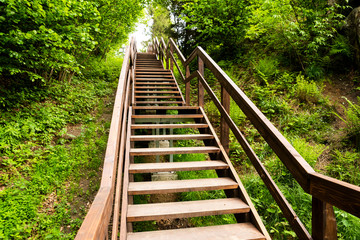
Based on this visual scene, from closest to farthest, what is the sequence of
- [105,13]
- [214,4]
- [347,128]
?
1. [347,128]
2. [214,4]
3. [105,13]

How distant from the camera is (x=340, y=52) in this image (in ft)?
16.5

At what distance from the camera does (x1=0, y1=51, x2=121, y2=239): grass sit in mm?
2619

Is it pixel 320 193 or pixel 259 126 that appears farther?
pixel 259 126

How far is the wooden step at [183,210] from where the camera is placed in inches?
74.1

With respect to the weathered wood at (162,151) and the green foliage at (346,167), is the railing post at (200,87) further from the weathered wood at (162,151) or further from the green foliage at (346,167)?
the green foliage at (346,167)

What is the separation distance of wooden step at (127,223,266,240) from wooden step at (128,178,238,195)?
43 centimetres

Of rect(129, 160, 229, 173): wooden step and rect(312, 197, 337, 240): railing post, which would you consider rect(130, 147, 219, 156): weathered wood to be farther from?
rect(312, 197, 337, 240): railing post

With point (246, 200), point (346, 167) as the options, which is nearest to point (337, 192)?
point (246, 200)

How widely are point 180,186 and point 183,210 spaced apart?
31 centimetres

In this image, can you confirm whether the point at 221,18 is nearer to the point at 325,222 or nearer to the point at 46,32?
the point at 46,32

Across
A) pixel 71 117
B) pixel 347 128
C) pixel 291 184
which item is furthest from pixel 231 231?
pixel 71 117

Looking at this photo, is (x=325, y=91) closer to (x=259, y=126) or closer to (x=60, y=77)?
(x=259, y=126)

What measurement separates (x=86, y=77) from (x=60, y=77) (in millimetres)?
1573

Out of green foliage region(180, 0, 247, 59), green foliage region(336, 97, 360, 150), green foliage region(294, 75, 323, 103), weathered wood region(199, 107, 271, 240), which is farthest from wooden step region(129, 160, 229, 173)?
green foliage region(180, 0, 247, 59)
